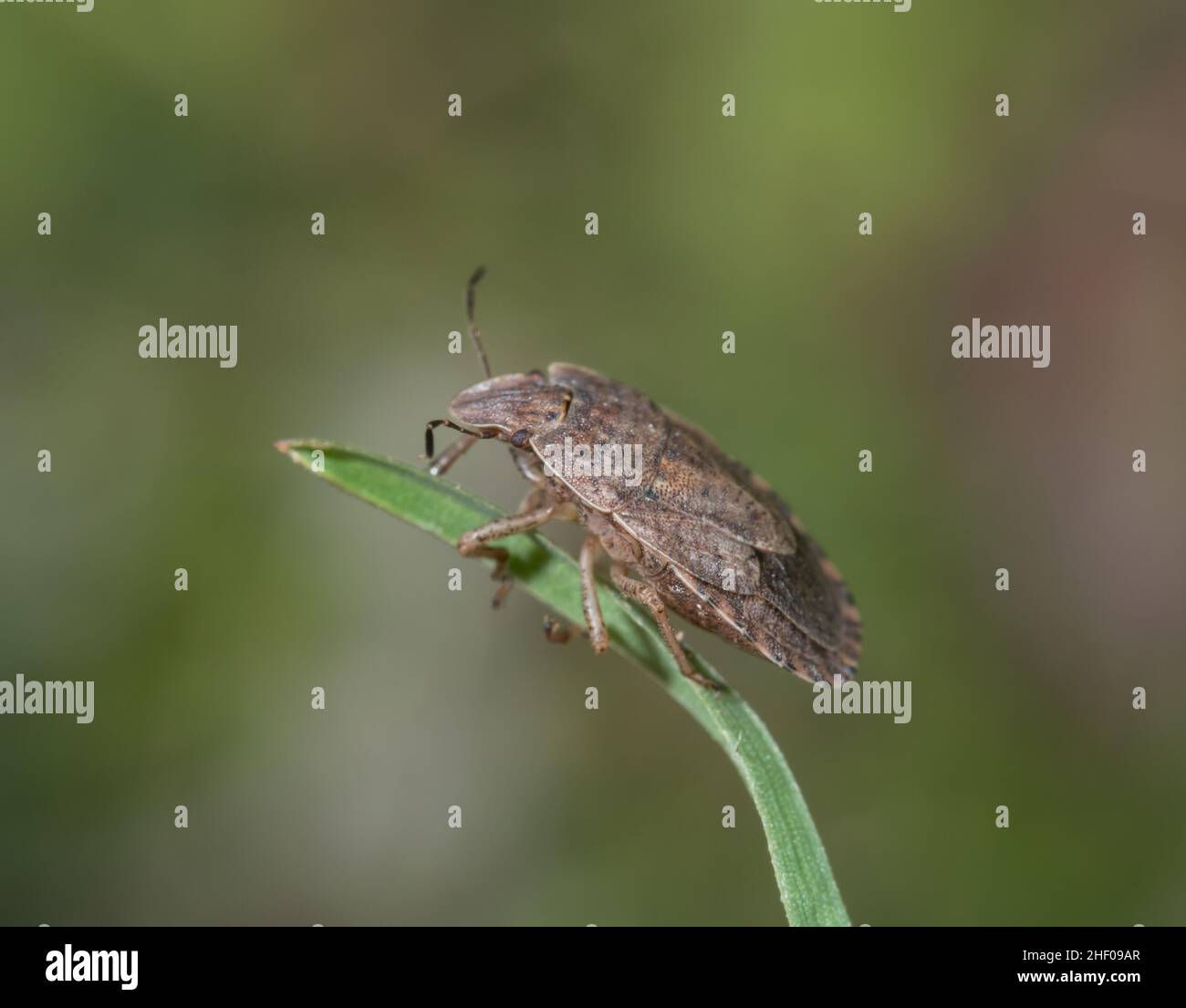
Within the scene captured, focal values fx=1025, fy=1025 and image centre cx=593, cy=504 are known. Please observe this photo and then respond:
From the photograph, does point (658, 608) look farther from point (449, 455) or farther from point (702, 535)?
point (449, 455)

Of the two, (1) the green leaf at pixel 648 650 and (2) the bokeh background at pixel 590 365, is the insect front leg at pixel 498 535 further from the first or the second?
(2) the bokeh background at pixel 590 365

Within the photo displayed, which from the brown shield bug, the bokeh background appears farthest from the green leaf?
the bokeh background

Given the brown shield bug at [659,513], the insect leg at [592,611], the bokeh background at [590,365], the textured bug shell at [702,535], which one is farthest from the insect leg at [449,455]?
the bokeh background at [590,365]

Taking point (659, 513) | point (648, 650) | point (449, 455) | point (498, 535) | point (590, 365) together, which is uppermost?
point (590, 365)

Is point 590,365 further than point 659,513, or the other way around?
point 590,365

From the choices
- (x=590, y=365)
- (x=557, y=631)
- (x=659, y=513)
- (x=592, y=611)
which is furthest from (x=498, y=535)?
(x=590, y=365)

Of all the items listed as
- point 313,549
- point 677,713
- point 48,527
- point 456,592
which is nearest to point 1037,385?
point 677,713

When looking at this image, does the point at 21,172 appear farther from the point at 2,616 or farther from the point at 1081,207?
the point at 1081,207

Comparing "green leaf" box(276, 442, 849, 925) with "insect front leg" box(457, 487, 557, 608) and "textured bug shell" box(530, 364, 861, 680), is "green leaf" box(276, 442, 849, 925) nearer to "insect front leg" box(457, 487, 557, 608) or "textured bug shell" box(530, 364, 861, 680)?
"insect front leg" box(457, 487, 557, 608)
